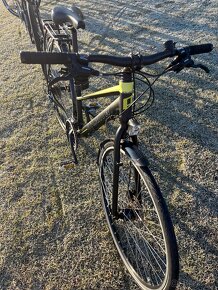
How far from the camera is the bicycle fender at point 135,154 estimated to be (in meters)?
1.93

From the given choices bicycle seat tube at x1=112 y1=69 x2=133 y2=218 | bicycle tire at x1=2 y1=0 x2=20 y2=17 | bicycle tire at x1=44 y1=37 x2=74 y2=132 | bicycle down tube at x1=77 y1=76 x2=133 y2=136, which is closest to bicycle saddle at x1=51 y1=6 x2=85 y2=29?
bicycle tire at x1=44 y1=37 x2=74 y2=132

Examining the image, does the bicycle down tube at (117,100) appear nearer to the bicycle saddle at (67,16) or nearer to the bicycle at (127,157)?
the bicycle at (127,157)

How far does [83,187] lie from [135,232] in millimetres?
820

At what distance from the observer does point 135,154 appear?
1975mm

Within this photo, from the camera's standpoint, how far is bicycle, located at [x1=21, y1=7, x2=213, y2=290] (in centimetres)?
169

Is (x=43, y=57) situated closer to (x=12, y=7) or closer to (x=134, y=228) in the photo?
(x=134, y=228)

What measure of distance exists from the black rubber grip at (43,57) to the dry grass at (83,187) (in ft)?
5.66

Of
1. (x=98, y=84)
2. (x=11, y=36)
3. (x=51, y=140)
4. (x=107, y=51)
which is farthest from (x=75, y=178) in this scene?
(x=11, y=36)

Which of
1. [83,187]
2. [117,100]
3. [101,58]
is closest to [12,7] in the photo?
[83,187]

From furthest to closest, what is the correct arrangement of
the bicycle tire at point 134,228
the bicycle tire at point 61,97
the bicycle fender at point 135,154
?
the bicycle tire at point 61,97, the bicycle tire at point 134,228, the bicycle fender at point 135,154

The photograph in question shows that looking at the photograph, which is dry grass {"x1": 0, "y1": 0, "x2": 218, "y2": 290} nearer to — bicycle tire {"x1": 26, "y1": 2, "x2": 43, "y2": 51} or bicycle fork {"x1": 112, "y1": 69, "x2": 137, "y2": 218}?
bicycle tire {"x1": 26, "y1": 2, "x2": 43, "y2": 51}

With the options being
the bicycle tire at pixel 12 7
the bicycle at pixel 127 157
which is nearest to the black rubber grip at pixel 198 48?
the bicycle at pixel 127 157

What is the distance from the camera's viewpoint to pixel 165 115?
3996 millimetres

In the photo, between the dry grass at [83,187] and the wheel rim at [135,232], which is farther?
the dry grass at [83,187]
